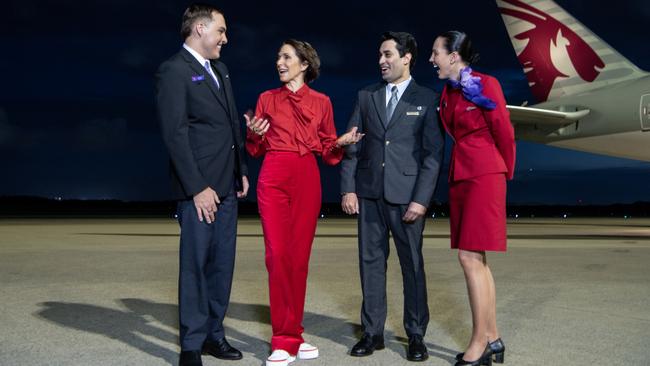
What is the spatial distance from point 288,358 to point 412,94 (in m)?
1.68

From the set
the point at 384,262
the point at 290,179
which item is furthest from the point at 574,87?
the point at 290,179

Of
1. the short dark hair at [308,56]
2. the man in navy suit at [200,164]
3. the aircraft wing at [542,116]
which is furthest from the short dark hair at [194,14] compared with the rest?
the aircraft wing at [542,116]

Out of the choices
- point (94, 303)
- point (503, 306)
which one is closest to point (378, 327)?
point (503, 306)

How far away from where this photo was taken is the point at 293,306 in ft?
13.1

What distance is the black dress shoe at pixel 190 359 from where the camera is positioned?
3688 millimetres

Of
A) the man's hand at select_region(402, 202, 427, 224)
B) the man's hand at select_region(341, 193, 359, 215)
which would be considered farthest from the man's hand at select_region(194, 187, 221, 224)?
the man's hand at select_region(402, 202, 427, 224)

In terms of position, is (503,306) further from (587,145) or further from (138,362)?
(587,145)

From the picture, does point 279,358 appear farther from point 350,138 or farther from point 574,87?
point 574,87

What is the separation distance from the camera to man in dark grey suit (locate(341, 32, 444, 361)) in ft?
13.5

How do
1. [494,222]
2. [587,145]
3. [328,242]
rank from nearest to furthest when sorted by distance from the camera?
[494,222] < [328,242] < [587,145]

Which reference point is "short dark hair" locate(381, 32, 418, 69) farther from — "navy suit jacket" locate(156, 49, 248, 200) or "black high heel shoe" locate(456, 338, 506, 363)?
"black high heel shoe" locate(456, 338, 506, 363)

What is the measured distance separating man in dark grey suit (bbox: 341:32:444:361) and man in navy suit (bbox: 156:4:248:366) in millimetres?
780

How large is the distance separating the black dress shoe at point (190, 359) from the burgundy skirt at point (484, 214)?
1.51 m

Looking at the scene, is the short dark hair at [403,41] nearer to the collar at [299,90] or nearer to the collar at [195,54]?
the collar at [299,90]
